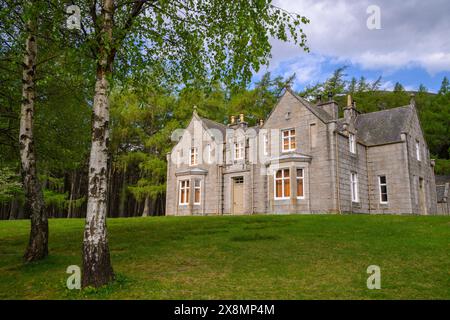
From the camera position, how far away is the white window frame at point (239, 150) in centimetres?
2966

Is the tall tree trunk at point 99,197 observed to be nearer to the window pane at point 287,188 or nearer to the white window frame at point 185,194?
the window pane at point 287,188

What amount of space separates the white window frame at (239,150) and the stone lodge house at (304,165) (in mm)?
83

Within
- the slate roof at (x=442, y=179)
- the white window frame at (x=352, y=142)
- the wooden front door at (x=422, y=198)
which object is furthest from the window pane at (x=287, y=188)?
the slate roof at (x=442, y=179)

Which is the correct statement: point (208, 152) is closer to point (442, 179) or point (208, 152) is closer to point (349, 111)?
point (349, 111)

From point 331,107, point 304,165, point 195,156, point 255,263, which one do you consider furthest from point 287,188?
point 255,263

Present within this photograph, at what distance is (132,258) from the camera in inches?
425

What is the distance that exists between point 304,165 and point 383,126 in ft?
31.4

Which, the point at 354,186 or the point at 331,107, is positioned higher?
the point at 331,107

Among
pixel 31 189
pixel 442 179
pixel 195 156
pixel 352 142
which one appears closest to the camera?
pixel 31 189

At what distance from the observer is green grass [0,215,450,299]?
24.1ft

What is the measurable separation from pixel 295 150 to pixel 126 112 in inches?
834

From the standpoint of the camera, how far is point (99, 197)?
7859mm

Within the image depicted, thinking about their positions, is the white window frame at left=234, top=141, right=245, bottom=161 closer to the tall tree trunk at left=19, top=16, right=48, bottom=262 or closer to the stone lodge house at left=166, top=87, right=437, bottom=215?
the stone lodge house at left=166, top=87, right=437, bottom=215
